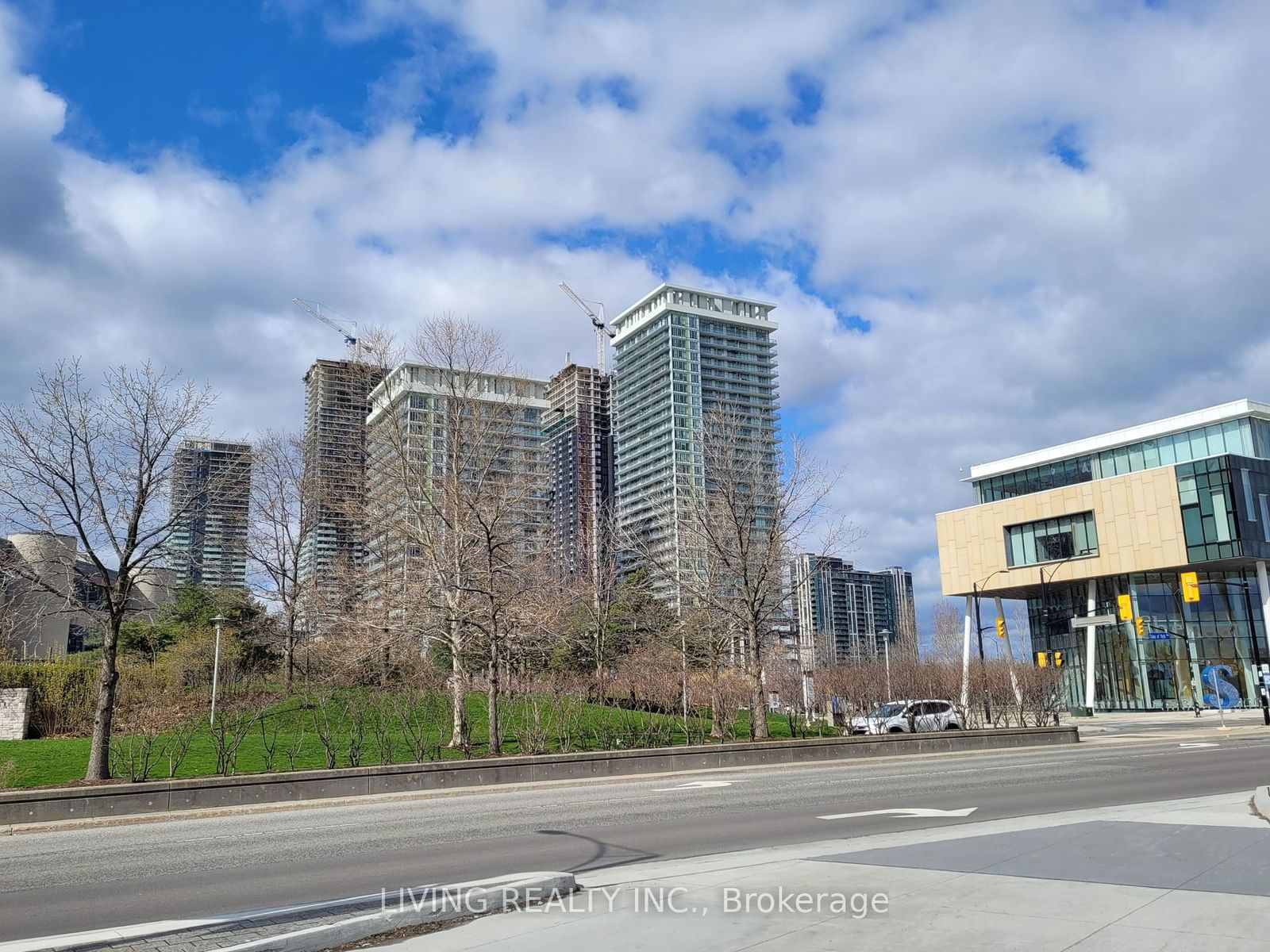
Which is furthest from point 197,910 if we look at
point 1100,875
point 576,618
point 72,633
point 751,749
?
point 72,633

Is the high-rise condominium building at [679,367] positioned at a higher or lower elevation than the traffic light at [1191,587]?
higher

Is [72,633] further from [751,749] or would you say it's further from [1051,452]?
[1051,452]

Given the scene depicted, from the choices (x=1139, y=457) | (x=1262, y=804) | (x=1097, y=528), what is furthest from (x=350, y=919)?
(x=1139, y=457)

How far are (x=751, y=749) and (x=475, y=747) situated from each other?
25.3 ft

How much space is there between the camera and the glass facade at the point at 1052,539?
69250mm

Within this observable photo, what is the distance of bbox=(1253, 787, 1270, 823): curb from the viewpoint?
12.1 meters

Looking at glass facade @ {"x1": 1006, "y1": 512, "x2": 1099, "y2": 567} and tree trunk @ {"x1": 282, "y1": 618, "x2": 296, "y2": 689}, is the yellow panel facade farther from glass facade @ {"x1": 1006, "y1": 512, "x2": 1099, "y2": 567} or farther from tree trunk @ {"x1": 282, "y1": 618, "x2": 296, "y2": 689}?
tree trunk @ {"x1": 282, "y1": 618, "x2": 296, "y2": 689}

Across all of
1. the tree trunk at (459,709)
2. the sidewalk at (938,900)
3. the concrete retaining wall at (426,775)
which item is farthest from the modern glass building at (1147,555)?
the sidewalk at (938,900)

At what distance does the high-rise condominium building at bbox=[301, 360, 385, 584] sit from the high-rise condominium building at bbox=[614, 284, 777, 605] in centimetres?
9658

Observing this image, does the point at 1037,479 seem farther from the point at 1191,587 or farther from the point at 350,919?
the point at 350,919

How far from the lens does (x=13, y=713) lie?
3011 centimetres

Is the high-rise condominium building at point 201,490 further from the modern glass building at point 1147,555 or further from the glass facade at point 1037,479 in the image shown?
the glass facade at point 1037,479

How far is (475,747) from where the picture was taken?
1056 inches

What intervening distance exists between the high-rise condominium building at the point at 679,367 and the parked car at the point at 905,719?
11181cm
